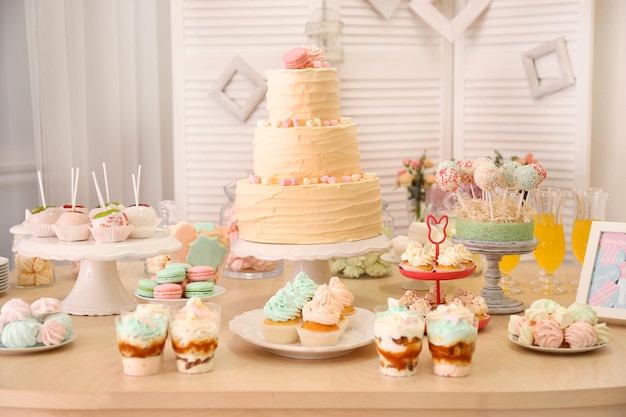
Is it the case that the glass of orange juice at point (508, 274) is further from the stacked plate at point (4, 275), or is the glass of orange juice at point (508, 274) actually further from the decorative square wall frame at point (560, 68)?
the decorative square wall frame at point (560, 68)

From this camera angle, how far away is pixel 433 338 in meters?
1.84

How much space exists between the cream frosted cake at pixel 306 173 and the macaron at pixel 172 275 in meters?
0.23

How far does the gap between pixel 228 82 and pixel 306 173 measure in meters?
1.90

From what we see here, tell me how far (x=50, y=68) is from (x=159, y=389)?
2.35 metres

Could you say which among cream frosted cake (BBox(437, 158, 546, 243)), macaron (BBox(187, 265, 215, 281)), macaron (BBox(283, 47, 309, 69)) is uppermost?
macaron (BBox(283, 47, 309, 69))

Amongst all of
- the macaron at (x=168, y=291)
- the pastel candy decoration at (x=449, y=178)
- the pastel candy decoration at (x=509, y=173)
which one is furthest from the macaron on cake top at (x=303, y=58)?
the macaron at (x=168, y=291)

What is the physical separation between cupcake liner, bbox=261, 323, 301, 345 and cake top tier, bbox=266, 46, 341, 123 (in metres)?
0.72

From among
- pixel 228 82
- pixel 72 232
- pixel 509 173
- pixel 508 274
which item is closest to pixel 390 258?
pixel 508 274

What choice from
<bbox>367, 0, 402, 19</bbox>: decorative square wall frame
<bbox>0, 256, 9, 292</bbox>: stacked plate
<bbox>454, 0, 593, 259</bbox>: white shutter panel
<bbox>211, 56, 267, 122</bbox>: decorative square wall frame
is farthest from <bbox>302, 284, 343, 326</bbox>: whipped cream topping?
<bbox>367, 0, 402, 19</bbox>: decorative square wall frame

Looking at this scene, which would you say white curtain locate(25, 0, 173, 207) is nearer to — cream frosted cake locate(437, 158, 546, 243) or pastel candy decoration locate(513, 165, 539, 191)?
cream frosted cake locate(437, 158, 546, 243)

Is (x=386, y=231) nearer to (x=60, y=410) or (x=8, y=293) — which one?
(x=8, y=293)

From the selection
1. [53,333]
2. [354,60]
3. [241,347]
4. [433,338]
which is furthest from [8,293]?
[354,60]

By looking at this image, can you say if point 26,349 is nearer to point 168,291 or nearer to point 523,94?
point 168,291

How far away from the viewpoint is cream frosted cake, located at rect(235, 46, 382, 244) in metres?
2.39
